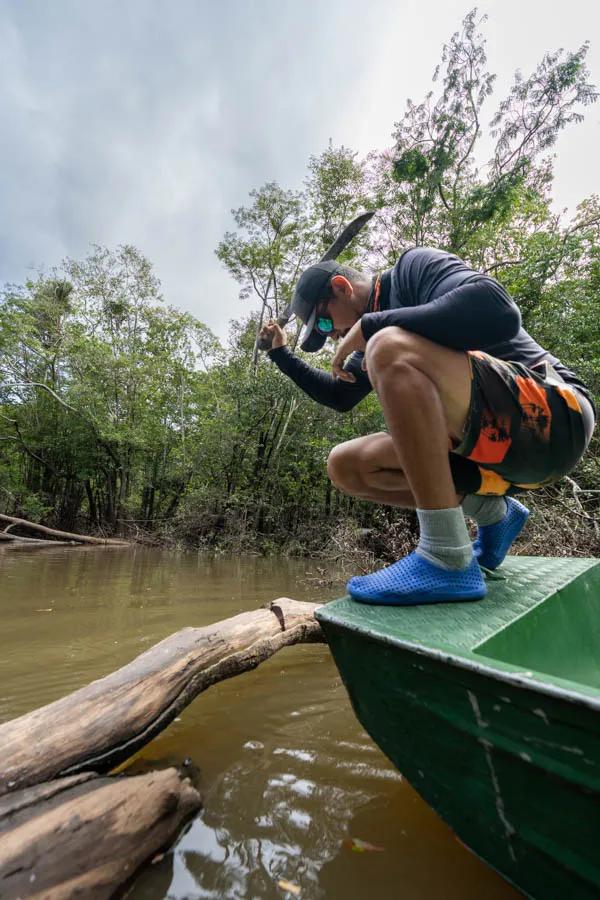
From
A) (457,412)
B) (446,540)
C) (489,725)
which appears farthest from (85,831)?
(457,412)

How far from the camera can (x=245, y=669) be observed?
5.40 feet

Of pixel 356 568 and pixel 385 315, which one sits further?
pixel 356 568

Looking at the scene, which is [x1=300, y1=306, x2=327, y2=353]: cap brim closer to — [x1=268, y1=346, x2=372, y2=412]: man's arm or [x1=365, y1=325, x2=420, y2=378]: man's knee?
[x1=268, y1=346, x2=372, y2=412]: man's arm

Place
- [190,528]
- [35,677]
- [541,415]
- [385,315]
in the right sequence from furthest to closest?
[190,528]
[35,677]
[385,315]
[541,415]

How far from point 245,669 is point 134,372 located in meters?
15.0

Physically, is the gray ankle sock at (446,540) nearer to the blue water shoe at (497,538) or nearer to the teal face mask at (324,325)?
the blue water shoe at (497,538)

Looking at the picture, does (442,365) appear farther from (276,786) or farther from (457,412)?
(276,786)

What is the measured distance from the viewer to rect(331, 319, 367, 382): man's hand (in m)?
1.45

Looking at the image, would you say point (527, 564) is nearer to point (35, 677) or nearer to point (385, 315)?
point (385, 315)

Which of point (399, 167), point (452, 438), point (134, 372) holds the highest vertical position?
point (399, 167)

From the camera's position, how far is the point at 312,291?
66.7 inches

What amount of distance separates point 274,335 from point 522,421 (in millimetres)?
1211

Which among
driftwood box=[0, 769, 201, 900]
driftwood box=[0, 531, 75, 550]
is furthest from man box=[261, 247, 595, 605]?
driftwood box=[0, 531, 75, 550]

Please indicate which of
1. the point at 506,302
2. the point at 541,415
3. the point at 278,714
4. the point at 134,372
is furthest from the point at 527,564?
the point at 134,372
